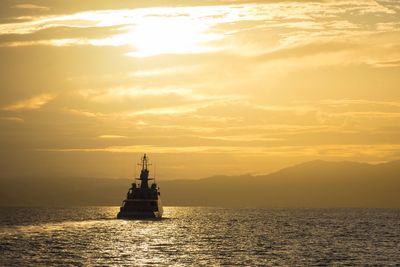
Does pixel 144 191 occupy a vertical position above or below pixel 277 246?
above

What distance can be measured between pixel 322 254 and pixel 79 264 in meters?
33.4

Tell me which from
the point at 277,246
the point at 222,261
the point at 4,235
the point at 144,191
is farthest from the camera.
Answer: the point at 144,191

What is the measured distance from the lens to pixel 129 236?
120m

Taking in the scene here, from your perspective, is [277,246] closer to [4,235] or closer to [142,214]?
[4,235]

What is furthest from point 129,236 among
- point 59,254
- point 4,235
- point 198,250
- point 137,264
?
point 137,264

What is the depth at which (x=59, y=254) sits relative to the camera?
83000mm

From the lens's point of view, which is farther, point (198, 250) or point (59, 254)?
point (198, 250)

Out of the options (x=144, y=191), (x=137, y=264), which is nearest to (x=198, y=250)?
(x=137, y=264)

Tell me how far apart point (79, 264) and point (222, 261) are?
16.2 m

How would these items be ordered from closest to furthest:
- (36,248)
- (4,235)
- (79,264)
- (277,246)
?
1. (79,264)
2. (36,248)
3. (277,246)
4. (4,235)

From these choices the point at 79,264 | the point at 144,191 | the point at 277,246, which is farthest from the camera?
the point at 144,191

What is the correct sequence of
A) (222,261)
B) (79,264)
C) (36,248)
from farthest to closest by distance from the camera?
(36,248), (222,261), (79,264)

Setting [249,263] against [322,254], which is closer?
[249,263]

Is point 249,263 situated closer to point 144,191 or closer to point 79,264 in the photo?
point 79,264
